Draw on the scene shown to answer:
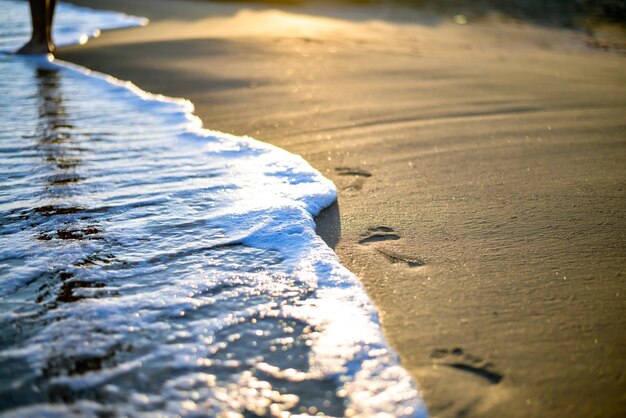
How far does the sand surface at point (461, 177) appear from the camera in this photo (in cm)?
143

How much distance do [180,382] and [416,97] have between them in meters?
2.89

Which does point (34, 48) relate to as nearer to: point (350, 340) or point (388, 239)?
point (388, 239)

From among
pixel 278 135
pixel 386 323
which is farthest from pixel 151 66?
pixel 386 323

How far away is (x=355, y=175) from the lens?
263cm

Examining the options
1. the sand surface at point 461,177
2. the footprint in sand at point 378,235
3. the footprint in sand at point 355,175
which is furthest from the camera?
the footprint in sand at point 355,175

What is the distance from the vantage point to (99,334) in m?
1.49

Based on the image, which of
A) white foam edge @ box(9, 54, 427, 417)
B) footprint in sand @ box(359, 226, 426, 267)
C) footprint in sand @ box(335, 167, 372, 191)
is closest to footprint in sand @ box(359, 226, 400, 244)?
footprint in sand @ box(359, 226, 426, 267)

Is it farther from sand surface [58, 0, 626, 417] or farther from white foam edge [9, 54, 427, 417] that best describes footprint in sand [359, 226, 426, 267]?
white foam edge [9, 54, 427, 417]

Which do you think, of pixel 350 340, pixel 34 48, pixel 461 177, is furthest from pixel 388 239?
pixel 34 48

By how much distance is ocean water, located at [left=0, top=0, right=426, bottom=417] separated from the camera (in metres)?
1.32

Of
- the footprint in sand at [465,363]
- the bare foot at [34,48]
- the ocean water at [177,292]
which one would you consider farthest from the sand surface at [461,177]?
the bare foot at [34,48]

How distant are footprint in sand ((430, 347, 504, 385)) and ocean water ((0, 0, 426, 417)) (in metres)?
0.12

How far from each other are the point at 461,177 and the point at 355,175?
45 cm

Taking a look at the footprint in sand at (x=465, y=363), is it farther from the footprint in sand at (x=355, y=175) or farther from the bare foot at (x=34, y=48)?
the bare foot at (x=34, y=48)
